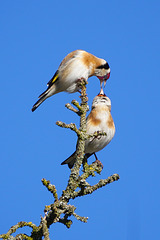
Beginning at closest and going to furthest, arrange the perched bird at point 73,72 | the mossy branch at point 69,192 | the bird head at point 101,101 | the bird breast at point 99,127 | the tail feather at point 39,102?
the mossy branch at point 69,192 → the bird breast at point 99,127 → the bird head at point 101,101 → the tail feather at point 39,102 → the perched bird at point 73,72

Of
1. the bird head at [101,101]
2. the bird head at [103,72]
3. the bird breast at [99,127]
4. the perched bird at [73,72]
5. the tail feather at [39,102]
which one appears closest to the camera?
the bird breast at [99,127]

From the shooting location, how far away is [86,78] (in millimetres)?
7543

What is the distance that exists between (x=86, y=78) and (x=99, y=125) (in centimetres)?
176

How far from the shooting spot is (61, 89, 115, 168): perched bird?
19.6 ft

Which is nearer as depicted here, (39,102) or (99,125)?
(99,125)

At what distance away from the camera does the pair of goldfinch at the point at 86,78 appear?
6.06 m

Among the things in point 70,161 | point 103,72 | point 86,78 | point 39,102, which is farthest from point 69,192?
point 103,72

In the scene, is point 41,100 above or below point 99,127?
above

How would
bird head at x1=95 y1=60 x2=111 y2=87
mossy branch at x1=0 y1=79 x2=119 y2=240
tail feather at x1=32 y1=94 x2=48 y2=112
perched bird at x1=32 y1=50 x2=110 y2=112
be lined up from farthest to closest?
bird head at x1=95 y1=60 x2=111 y2=87
perched bird at x1=32 y1=50 x2=110 y2=112
tail feather at x1=32 y1=94 x2=48 y2=112
mossy branch at x1=0 y1=79 x2=119 y2=240

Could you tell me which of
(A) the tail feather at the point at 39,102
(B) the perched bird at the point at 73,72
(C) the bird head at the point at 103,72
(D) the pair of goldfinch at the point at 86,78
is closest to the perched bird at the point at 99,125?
(D) the pair of goldfinch at the point at 86,78

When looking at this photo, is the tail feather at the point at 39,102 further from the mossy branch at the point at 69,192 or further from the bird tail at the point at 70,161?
the mossy branch at the point at 69,192

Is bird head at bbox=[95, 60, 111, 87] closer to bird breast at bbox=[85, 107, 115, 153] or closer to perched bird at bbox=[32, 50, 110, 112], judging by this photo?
perched bird at bbox=[32, 50, 110, 112]

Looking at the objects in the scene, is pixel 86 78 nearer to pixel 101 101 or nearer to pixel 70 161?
pixel 101 101

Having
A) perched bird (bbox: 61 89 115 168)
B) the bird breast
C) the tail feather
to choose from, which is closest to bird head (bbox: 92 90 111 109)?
perched bird (bbox: 61 89 115 168)
